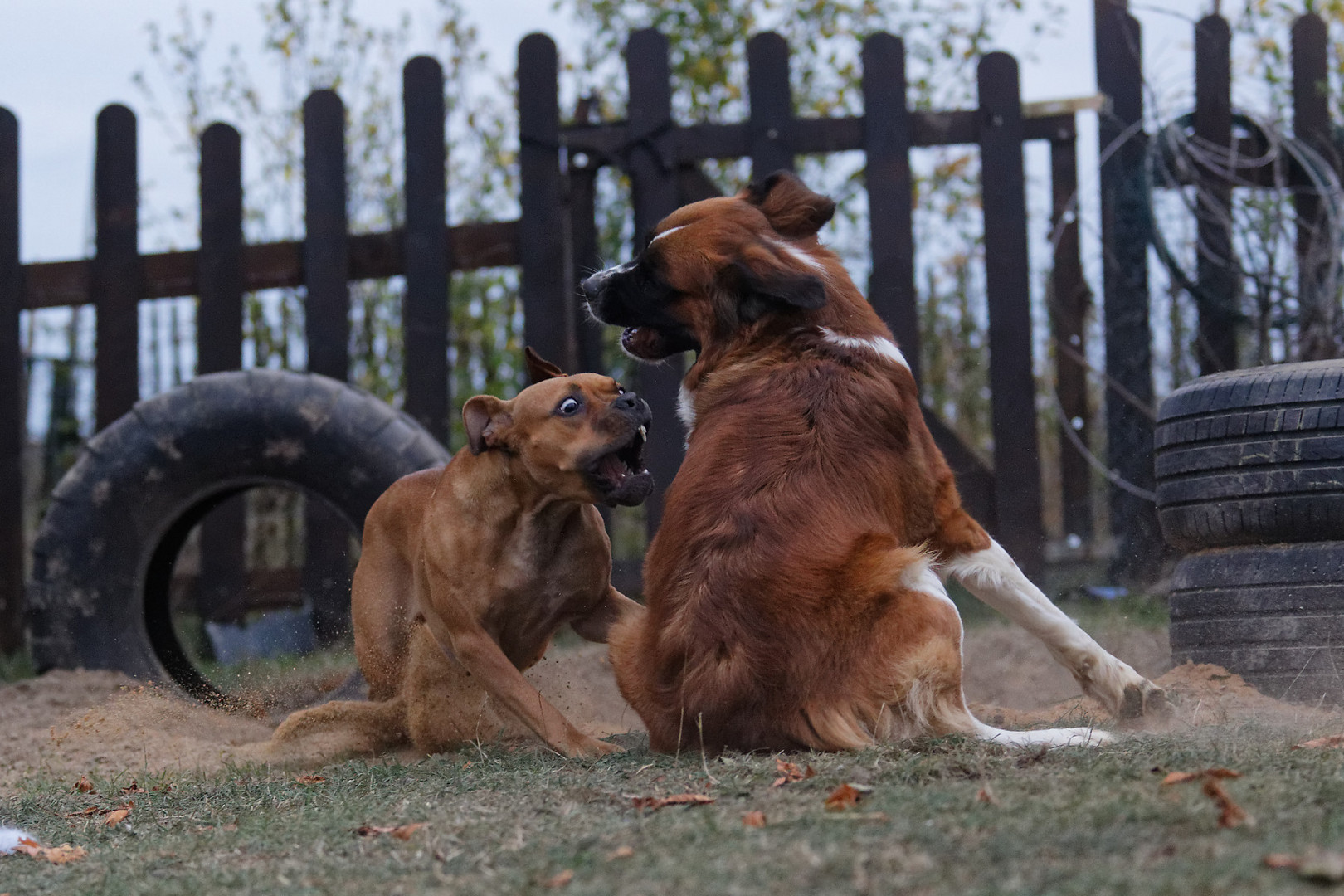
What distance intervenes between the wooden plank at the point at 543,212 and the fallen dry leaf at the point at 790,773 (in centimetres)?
399

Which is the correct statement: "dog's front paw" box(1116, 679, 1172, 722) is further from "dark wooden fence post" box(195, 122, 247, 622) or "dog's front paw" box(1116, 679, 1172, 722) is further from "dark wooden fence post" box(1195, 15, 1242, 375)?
"dark wooden fence post" box(195, 122, 247, 622)

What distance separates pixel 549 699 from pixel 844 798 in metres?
2.37

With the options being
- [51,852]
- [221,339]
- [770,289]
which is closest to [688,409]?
[770,289]

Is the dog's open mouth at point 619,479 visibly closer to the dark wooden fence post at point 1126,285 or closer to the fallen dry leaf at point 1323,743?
the fallen dry leaf at point 1323,743

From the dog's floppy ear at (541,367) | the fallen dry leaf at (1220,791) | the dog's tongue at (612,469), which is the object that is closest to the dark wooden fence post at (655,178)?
the dog's floppy ear at (541,367)

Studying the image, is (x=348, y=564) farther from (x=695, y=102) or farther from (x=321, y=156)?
(x=695, y=102)

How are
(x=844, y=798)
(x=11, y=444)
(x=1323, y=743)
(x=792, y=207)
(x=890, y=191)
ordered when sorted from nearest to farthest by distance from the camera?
(x=844, y=798) < (x=1323, y=743) < (x=792, y=207) < (x=890, y=191) < (x=11, y=444)

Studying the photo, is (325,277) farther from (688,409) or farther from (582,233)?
(688,409)

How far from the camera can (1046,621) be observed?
11.4 feet

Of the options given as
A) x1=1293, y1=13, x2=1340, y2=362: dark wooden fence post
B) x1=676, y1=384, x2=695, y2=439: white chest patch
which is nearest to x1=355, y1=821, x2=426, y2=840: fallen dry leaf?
x1=676, y1=384, x2=695, y2=439: white chest patch

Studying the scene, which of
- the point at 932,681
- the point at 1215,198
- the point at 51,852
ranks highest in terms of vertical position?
the point at 1215,198

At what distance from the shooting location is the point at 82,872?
99.2 inches

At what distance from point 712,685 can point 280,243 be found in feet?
15.1

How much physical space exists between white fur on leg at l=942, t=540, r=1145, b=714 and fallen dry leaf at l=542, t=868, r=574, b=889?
1.78 m
